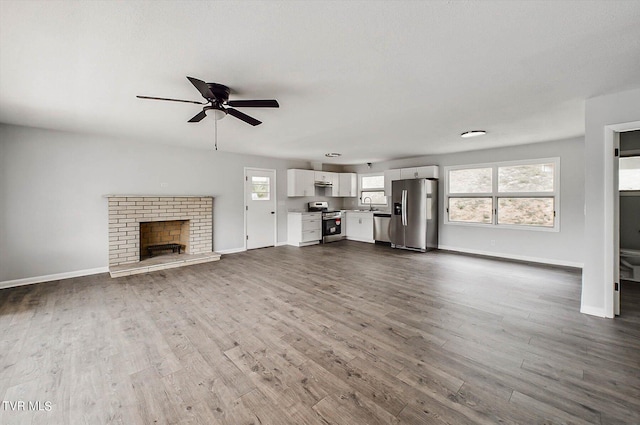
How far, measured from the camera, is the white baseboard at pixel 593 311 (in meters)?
2.83

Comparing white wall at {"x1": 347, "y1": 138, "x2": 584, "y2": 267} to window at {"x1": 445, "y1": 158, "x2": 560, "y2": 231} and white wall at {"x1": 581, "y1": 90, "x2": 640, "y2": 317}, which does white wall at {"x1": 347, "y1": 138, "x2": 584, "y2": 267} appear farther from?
white wall at {"x1": 581, "y1": 90, "x2": 640, "y2": 317}

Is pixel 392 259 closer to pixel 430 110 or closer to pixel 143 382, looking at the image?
pixel 430 110

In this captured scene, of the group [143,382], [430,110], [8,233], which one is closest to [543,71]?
[430,110]

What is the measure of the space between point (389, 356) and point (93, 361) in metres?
2.36

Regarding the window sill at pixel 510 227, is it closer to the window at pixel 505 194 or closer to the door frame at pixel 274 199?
the window at pixel 505 194

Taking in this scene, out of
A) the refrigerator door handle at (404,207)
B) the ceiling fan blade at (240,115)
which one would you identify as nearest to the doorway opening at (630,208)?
the refrigerator door handle at (404,207)

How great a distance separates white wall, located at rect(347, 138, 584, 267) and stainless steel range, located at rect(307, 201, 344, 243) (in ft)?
9.49

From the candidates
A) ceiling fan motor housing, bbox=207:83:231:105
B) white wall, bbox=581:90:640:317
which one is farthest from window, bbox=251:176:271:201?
white wall, bbox=581:90:640:317

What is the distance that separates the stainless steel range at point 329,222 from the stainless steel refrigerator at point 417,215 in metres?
1.87

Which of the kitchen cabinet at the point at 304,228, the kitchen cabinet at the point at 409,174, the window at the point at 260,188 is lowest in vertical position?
the kitchen cabinet at the point at 304,228

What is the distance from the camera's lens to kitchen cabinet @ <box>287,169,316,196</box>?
7273 mm

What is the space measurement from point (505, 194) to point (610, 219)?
295cm

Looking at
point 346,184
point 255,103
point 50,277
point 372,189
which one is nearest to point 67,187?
point 50,277

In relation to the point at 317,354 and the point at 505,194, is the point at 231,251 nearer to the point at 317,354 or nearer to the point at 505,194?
the point at 317,354
